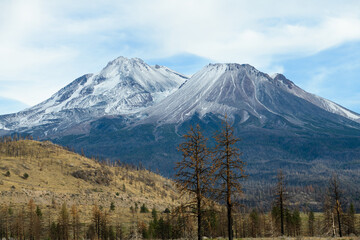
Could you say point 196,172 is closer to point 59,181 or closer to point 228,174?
point 228,174

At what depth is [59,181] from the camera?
146375 millimetres

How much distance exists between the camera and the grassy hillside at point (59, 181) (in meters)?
121

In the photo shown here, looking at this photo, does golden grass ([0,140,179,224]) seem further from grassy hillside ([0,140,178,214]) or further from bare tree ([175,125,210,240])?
bare tree ([175,125,210,240])

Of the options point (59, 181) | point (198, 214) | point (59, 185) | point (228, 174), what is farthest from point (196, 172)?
point (59, 181)

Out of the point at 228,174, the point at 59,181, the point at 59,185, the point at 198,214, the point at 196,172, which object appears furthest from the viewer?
the point at 59,181

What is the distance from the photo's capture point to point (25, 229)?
87.4 metres

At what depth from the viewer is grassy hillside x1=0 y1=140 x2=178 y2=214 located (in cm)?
12088

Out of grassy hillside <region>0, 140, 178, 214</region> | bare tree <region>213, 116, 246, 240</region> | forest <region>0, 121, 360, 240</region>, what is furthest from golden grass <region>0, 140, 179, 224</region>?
bare tree <region>213, 116, 246, 240</region>

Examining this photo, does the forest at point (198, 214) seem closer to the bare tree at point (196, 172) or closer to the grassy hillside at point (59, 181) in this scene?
the bare tree at point (196, 172)

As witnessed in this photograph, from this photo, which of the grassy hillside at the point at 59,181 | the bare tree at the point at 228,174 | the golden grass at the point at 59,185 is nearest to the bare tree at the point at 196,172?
the bare tree at the point at 228,174

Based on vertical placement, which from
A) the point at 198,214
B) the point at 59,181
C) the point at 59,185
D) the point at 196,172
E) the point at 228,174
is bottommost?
the point at 198,214

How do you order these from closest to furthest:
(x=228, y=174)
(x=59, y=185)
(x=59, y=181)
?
(x=228, y=174) < (x=59, y=185) < (x=59, y=181)

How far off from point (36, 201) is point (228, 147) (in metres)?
94.7

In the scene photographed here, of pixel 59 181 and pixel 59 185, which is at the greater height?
pixel 59 181
